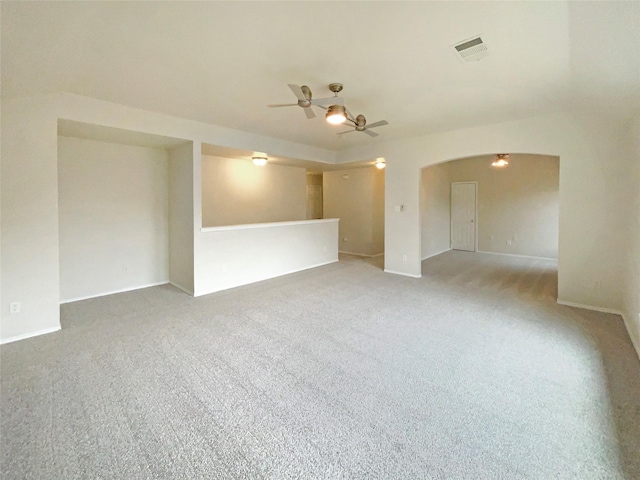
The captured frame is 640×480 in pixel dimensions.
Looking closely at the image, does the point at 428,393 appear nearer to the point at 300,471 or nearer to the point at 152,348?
the point at 300,471

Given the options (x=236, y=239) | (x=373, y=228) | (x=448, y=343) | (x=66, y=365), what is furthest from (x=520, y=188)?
→ (x=66, y=365)

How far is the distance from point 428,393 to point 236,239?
3.97m

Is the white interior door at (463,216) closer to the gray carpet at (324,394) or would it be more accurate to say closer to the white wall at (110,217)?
the gray carpet at (324,394)

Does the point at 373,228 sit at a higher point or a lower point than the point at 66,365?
higher

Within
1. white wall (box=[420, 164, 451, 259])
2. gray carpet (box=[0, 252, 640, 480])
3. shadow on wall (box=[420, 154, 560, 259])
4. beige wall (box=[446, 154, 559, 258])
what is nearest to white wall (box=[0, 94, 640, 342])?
gray carpet (box=[0, 252, 640, 480])

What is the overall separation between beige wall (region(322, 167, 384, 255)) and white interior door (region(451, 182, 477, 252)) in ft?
8.64

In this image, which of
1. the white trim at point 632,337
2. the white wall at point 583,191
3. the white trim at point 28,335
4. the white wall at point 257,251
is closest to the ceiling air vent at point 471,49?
the white wall at point 583,191

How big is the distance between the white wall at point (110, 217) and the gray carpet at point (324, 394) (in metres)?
0.79

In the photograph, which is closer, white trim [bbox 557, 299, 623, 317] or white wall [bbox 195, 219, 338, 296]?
white trim [bbox 557, 299, 623, 317]

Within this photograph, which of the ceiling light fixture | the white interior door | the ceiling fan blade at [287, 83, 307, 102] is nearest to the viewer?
the ceiling fan blade at [287, 83, 307, 102]

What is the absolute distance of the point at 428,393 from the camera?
84.7 inches

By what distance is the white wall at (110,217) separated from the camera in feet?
13.9

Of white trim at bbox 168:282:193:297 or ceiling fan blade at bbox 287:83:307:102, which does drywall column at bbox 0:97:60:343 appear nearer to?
white trim at bbox 168:282:193:297

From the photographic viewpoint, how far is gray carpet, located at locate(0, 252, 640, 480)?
156 centimetres
